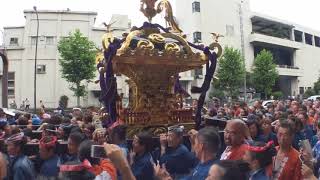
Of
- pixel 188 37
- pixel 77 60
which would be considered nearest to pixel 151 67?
pixel 77 60

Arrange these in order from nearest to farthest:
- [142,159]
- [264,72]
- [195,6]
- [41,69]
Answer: [142,159] < [41,69] < [195,6] < [264,72]

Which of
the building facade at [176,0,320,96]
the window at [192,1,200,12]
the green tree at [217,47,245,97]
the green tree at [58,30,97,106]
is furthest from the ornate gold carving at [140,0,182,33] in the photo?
the window at [192,1,200,12]

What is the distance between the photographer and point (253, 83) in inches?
1537

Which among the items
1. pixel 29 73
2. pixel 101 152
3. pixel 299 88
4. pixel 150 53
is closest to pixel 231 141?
pixel 101 152

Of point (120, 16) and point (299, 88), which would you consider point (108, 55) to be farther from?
point (299, 88)

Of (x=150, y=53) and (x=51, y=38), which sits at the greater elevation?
(x=51, y=38)

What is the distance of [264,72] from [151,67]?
104 feet

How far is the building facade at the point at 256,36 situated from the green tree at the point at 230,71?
188cm

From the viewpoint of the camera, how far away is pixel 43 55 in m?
34.0

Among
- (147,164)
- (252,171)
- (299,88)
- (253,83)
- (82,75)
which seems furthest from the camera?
(299,88)

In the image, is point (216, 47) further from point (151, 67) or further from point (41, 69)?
point (41, 69)

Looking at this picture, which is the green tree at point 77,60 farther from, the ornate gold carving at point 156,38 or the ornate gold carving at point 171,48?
the ornate gold carving at point 171,48

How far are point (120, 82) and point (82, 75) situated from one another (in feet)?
11.4

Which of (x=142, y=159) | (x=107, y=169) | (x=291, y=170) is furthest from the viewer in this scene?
(x=142, y=159)
